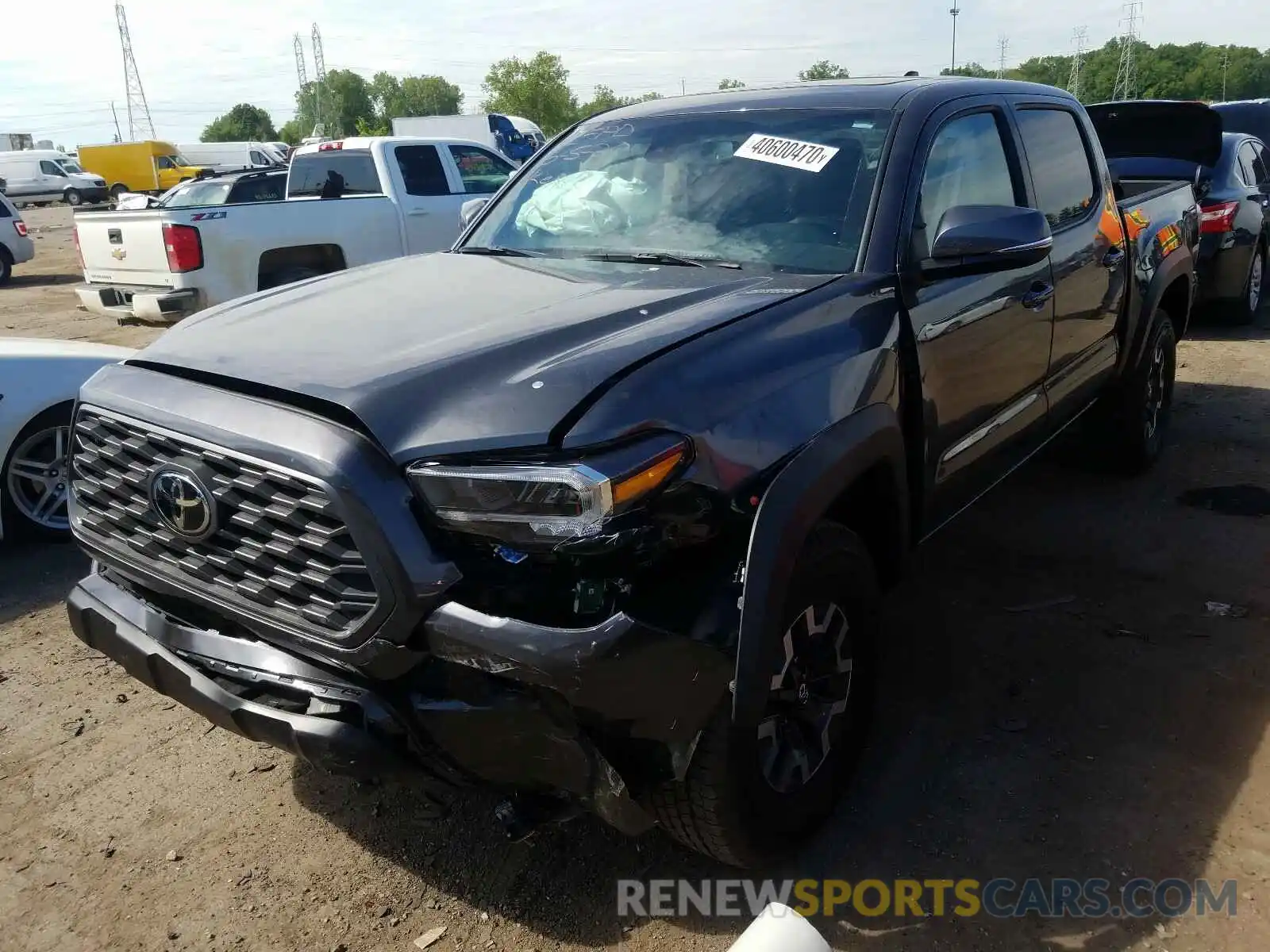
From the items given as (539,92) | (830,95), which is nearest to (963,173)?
(830,95)

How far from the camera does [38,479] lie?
500 centimetres

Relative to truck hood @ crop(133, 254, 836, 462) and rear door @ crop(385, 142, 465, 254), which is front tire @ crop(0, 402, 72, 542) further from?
rear door @ crop(385, 142, 465, 254)

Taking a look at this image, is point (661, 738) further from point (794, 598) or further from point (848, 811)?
point (848, 811)

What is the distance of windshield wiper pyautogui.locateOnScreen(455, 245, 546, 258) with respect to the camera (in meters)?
3.58

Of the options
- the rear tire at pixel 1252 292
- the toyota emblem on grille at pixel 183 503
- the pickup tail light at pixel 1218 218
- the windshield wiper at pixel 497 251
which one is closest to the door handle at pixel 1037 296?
the windshield wiper at pixel 497 251

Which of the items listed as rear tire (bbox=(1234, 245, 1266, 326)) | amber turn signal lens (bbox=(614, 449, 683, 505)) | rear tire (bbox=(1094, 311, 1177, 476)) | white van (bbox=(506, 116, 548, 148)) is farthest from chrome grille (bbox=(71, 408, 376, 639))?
white van (bbox=(506, 116, 548, 148))

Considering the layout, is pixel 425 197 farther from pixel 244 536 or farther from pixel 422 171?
pixel 244 536

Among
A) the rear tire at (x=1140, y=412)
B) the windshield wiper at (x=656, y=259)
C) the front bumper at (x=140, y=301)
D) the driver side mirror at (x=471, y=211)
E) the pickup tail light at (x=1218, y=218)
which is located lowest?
the rear tire at (x=1140, y=412)

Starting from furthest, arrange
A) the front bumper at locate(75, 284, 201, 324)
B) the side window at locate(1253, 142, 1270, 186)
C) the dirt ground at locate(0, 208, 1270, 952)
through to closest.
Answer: the side window at locate(1253, 142, 1270, 186)
the front bumper at locate(75, 284, 201, 324)
the dirt ground at locate(0, 208, 1270, 952)

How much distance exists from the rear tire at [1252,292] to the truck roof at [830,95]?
6.32 metres

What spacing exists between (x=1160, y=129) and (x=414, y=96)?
4264 inches

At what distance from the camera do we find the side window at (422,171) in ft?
32.8

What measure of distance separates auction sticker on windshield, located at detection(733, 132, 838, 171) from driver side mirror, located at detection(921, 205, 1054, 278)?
1.41 ft

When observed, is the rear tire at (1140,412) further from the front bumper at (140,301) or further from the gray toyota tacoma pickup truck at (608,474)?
the front bumper at (140,301)
